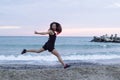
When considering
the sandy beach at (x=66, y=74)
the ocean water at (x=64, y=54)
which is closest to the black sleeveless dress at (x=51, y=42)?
the sandy beach at (x=66, y=74)

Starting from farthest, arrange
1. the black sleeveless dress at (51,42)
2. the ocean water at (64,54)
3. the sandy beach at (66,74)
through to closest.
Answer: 1. the ocean water at (64,54)
2. the sandy beach at (66,74)
3. the black sleeveless dress at (51,42)

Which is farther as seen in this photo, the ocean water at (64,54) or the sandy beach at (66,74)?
the ocean water at (64,54)

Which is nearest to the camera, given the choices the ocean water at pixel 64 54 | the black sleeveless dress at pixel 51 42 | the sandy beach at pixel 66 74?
the black sleeveless dress at pixel 51 42

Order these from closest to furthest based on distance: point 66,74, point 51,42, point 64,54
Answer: point 51,42 → point 66,74 → point 64,54

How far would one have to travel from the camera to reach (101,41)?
7662 centimetres

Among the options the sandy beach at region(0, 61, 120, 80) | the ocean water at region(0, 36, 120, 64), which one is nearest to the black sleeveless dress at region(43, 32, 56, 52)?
the sandy beach at region(0, 61, 120, 80)

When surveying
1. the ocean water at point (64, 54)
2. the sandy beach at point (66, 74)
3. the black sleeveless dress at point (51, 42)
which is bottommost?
the ocean water at point (64, 54)

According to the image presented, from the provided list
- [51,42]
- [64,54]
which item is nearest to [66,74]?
[51,42]

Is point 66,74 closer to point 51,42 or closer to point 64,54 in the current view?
point 51,42

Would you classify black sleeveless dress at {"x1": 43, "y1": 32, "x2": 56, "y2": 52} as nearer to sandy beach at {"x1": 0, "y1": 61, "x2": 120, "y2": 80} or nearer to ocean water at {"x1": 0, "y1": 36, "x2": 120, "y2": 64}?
sandy beach at {"x1": 0, "y1": 61, "x2": 120, "y2": 80}

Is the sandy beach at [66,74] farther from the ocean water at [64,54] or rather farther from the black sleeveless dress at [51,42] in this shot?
the ocean water at [64,54]

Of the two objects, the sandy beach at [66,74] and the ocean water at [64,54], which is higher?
the sandy beach at [66,74]

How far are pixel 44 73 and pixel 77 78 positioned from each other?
1298 mm

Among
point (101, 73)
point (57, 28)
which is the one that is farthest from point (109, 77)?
point (57, 28)
